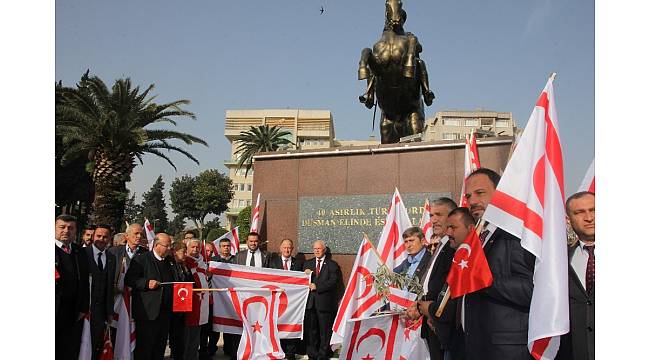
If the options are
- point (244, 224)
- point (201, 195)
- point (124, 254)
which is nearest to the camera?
point (124, 254)

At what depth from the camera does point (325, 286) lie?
7.61 meters

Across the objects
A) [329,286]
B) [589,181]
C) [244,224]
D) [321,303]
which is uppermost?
[589,181]

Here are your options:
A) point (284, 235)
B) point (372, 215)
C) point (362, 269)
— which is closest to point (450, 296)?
point (362, 269)

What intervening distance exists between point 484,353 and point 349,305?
296cm

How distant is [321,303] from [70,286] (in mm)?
3345

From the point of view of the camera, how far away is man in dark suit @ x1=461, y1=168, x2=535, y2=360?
3.61 metres

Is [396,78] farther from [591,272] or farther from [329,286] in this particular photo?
[591,272]

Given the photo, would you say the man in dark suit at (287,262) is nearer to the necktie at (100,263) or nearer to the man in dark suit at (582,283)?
the necktie at (100,263)

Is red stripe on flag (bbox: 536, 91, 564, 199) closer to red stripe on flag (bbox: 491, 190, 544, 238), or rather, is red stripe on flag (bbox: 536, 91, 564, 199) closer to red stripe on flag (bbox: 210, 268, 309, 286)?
red stripe on flag (bbox: 491, 190, 544, 238)

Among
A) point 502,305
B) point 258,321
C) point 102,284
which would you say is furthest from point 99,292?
point 502,305

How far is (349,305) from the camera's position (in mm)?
6543

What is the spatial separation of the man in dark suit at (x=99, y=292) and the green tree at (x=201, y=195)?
55.8 metres

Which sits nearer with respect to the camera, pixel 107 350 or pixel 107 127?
pixel 107 350

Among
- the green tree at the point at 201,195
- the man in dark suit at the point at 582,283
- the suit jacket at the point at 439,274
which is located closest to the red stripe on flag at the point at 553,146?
the man in dark suit at the point at 582,283
